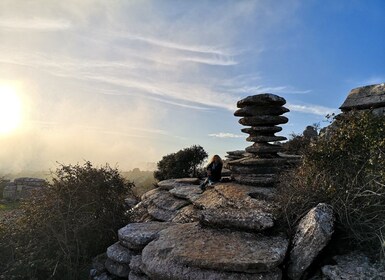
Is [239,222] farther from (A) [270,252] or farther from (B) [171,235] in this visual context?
(B) [171,235]

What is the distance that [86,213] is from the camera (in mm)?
9812

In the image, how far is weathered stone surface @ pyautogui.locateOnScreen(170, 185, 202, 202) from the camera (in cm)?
1173

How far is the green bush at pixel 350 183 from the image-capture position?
19.6 ft

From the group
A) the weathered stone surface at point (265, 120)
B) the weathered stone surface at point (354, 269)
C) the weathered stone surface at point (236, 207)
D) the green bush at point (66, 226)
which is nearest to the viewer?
the weathered stone surface at point (354, 269)

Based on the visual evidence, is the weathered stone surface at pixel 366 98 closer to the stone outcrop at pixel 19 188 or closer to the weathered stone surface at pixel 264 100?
the weathered stone surface at pixel 264 100

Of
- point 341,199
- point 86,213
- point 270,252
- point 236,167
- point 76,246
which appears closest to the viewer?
point 270,252

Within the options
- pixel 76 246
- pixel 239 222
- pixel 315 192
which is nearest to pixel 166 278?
pixel 239 222

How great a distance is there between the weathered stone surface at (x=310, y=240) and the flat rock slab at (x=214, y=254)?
0.84 ft

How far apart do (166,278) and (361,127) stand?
19.5ft

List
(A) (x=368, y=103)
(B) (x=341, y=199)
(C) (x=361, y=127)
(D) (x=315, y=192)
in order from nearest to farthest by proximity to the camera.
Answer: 1. (B) (x=341, y=199)
2. (D) (x=315, y=192)
3. (C) (x=361, y=127)
4. (A) (x=368, y=103)

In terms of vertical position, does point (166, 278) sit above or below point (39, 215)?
below

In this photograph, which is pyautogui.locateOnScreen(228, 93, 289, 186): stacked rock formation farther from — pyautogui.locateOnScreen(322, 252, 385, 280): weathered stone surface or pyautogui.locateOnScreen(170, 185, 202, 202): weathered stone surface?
pyautogui.locateOnScreen(322, 252, 385, 280): weathered stone surface

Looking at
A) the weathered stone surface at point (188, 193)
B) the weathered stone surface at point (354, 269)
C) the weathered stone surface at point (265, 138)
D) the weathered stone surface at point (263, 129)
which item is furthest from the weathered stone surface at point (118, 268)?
the weathered stone surface at point (263, 129)

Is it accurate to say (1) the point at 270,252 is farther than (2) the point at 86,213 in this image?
No
